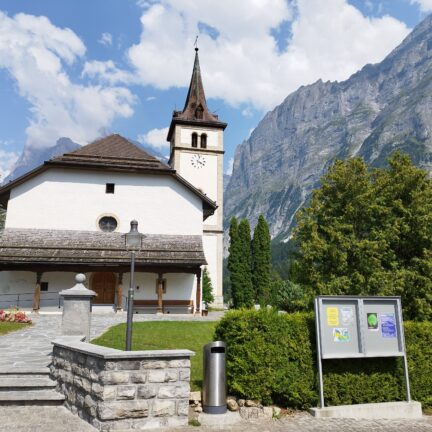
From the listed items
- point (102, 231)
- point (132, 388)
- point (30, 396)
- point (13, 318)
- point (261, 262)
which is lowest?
point (30, 396)

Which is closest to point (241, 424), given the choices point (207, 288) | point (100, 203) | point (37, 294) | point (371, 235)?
point (371, 235)

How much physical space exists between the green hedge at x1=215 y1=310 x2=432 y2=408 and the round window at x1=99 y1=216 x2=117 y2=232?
1796cm

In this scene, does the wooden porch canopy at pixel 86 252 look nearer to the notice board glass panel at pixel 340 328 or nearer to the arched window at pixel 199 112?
the notice board glass panel at pixel 340 328

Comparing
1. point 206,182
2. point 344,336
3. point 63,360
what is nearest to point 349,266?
point 344,336

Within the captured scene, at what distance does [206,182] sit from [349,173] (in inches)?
923

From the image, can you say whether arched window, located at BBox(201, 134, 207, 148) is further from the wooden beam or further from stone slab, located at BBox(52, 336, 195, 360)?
stone slab, located at BBox(52, 336, 195, 360)

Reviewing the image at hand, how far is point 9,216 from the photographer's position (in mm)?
23375

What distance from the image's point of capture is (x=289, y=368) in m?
7.09

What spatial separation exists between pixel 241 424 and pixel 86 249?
17.9 m

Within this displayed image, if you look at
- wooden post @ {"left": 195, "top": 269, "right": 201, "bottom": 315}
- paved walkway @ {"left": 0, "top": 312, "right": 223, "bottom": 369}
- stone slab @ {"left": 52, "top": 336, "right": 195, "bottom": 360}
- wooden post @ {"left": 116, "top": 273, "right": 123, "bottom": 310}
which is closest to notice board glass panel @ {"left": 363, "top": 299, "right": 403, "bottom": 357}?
stone slab @ {"left": 52, "top": 336, "right": 195, "bottom": 360}

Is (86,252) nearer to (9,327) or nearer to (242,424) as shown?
(9,327)

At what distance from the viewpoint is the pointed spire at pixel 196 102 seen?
43312 millimetres

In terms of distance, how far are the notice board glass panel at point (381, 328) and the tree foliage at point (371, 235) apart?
6.58 metres

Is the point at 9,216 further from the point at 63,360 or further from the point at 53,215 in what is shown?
the point at 63,360
